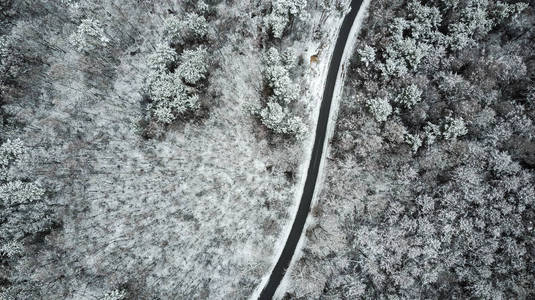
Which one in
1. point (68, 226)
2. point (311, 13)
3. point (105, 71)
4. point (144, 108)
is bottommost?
point (68, 226)

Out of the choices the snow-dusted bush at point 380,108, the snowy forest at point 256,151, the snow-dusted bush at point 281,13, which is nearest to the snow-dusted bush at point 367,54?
the snowy forest at point 256,151

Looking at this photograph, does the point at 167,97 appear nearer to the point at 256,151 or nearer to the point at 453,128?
the point at 256,151

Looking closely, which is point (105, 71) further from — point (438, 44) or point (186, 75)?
point (438, 44)

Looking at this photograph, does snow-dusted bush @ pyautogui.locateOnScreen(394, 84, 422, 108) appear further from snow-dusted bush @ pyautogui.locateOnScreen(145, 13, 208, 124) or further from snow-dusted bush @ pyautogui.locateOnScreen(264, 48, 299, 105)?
snow-dusted bush @ pyautogui.locateOnScreen(145, 13, 208, 124)

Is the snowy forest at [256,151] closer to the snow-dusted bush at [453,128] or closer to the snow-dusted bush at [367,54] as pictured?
the snow-dusted bush at [453,128]

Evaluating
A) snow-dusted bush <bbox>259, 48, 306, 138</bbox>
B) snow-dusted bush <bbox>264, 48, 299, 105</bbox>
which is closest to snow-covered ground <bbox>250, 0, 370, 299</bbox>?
snow-dusted bush <bbox>259, 48, 306, 138</bbox>

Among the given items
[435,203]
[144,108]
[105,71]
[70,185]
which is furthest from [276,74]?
[70,185]
